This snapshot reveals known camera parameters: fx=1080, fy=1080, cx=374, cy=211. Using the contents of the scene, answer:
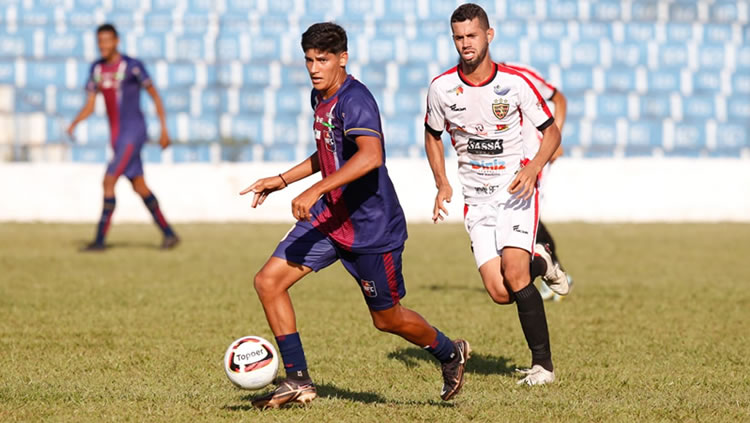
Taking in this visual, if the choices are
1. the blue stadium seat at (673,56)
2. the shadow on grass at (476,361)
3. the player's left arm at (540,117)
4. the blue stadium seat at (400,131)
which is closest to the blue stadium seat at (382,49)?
the blue stadium seat at (400,131)

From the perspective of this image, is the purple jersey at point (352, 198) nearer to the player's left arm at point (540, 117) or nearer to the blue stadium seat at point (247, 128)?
the player's left arm at point (540, 117)

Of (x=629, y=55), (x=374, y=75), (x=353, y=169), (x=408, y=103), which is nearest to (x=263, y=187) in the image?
(x=353, y=169)

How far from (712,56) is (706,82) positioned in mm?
745

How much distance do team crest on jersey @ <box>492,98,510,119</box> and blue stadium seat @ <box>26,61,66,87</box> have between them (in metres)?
16.0

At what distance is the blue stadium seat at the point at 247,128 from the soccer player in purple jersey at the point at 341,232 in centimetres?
1501

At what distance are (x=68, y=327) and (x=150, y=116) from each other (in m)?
12.9

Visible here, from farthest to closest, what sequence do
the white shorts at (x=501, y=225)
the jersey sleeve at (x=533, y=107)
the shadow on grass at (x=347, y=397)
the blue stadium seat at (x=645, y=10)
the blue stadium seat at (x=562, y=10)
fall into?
1. the blue stadium seat at (x=645, y=10)
2. the blue stadium seat at (x=562, y=10)
3. the white shorts at (x=501, y=225)
4. the jersey sleeve at (x=533, y=107)
5. the shadow on grass at (x=347, y=397)

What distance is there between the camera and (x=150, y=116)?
65.9 ft

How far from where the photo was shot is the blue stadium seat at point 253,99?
20516mm

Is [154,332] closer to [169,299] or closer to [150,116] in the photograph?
[169,299]

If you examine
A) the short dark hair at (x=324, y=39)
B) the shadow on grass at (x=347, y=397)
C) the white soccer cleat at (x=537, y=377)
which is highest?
the short dark hair at (x=324, y=39)

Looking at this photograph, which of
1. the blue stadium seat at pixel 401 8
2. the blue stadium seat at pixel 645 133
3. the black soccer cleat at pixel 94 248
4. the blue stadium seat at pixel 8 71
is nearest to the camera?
the black soccer cleat at pixel 94 248

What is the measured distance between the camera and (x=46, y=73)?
20594 mm

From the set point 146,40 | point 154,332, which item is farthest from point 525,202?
point 146,40
